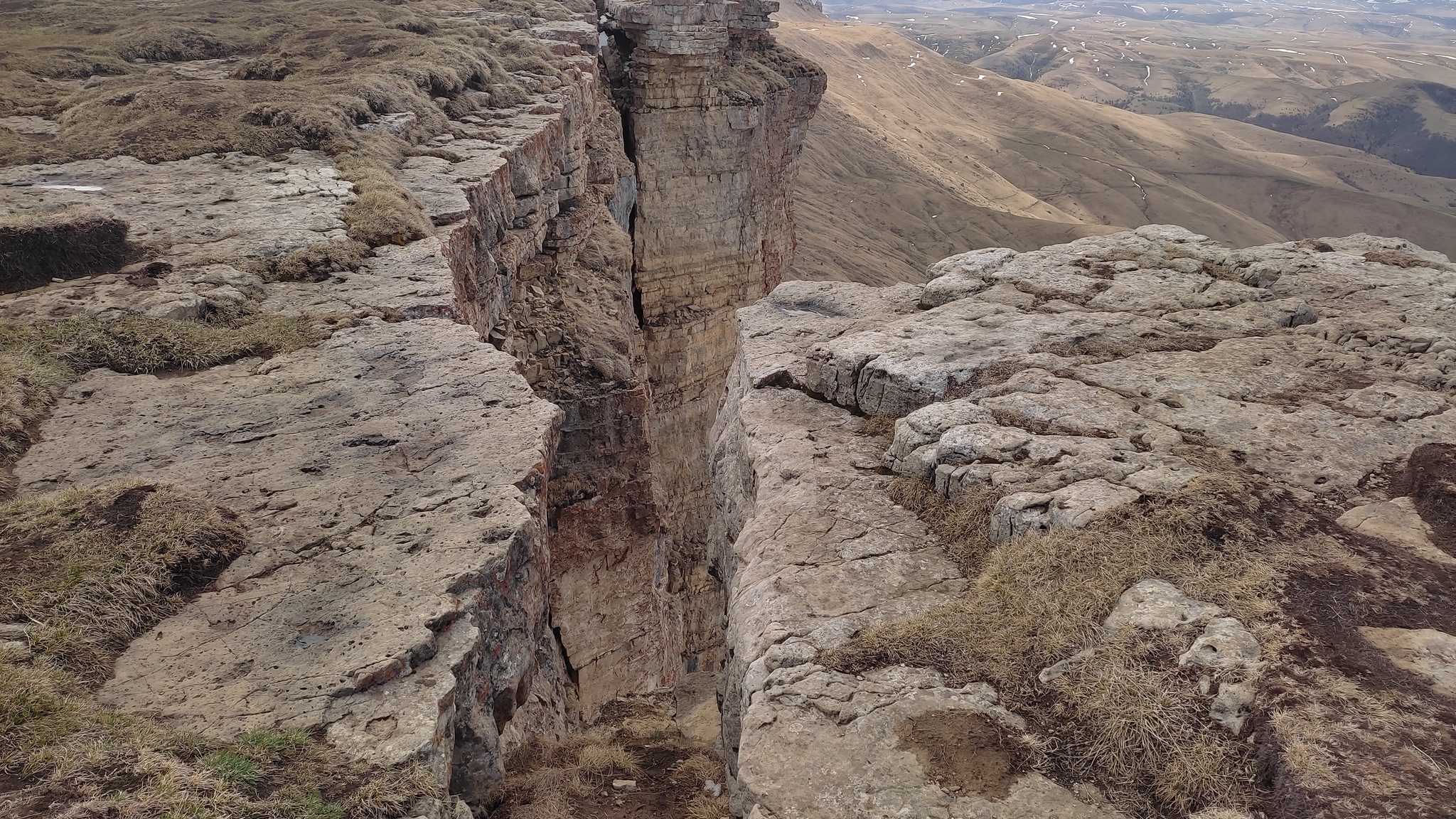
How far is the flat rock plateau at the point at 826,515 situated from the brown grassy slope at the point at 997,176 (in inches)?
1096

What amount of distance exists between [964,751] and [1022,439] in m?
2.64

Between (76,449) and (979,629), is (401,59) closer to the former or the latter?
(76,449)

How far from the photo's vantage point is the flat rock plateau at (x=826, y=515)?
374 centimetres

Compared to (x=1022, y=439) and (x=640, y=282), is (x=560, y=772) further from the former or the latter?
(x=640, y=282)

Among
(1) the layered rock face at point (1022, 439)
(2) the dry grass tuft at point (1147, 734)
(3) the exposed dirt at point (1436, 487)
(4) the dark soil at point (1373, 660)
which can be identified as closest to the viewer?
(4) the dark soil at point (1373, 660)

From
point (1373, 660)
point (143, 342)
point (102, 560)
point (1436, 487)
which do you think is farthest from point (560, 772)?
point (1436, 487)

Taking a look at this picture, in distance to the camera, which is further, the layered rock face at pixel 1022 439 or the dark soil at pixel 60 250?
the dark soil at pixel 60 250

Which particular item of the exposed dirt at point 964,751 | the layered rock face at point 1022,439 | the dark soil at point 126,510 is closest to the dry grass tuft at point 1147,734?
the layered rock face at point 1022,439

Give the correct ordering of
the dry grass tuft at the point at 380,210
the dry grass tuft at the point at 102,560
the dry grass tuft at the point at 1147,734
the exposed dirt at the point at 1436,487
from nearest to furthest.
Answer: the dry grass tuft at the point at 1147,734 → the dry grass tuft at the point at 102,560 → the exposed dirt at the point at 1436,487 → the dry grass tuft at the point at 380,210

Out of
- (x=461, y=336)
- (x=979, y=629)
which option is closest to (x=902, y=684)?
(x=979, y=629)

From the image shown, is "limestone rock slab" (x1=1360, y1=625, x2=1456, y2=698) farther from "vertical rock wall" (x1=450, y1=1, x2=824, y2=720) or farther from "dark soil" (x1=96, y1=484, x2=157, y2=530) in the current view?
"dark soil" (x1=96, y1=484, x2=157, y2=530)

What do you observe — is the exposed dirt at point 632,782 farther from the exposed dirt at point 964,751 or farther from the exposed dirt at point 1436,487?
the exposed dirt at point 1436,487

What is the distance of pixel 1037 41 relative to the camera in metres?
158

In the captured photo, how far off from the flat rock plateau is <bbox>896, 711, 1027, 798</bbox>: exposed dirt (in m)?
0.02
